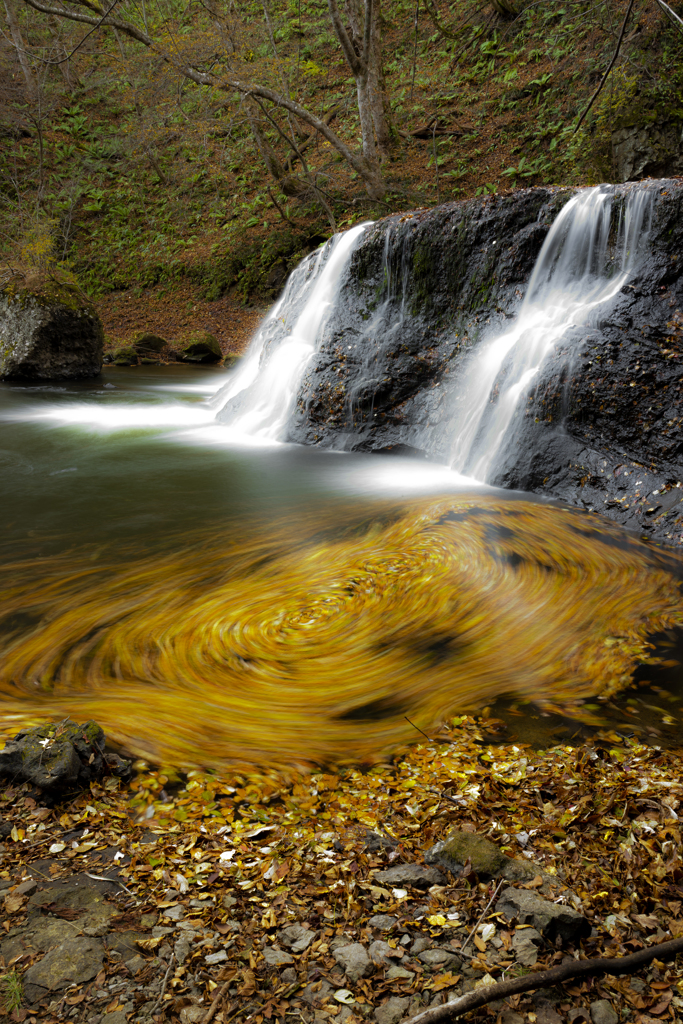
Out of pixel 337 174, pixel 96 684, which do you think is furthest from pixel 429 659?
pixel 337 174

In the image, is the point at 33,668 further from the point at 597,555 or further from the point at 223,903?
the point at 597,555

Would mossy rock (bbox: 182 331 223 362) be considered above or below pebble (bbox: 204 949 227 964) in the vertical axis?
above

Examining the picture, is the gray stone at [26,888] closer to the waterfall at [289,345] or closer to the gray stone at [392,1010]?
the gray stone at [392,1010]

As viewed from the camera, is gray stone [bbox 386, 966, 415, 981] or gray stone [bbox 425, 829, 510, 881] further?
gray stone [bbox 425, 829, 510, 881]

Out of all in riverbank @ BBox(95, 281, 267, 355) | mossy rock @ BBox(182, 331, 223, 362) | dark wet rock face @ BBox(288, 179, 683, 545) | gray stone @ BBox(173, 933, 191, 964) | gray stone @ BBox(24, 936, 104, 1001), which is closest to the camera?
gray stone @ BBox(24, 936, 104, 1001)

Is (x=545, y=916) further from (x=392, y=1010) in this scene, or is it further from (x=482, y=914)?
(x=392, y=1010)

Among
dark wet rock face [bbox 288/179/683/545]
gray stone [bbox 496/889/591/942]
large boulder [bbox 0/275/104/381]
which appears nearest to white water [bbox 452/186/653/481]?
dark wet rock face [bbox 288/179/683/545]

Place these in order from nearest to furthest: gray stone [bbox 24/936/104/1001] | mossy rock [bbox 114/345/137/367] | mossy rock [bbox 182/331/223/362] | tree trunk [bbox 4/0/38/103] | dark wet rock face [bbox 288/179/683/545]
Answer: gray stone [bbox 24/936/104/1001], dark wet rock face [bbox 288/179/683/545], mossy rock [bbox 114/345/137/367], mossy rock [bbox 182/331/223/362], tree trunk [bbox 4/0/38/103]

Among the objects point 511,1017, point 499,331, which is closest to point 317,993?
point 511,1017

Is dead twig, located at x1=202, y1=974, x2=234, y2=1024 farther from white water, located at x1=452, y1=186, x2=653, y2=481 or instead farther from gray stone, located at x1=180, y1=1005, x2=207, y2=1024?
Answer: white water, located at x1=452, y1=186, x2=653, y2=481

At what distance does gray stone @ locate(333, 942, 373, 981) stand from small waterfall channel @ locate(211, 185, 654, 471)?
5.82 m

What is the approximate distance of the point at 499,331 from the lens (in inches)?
314

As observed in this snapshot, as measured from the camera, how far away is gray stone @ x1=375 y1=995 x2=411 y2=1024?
5.13 feet

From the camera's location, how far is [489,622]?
13.8 ft
